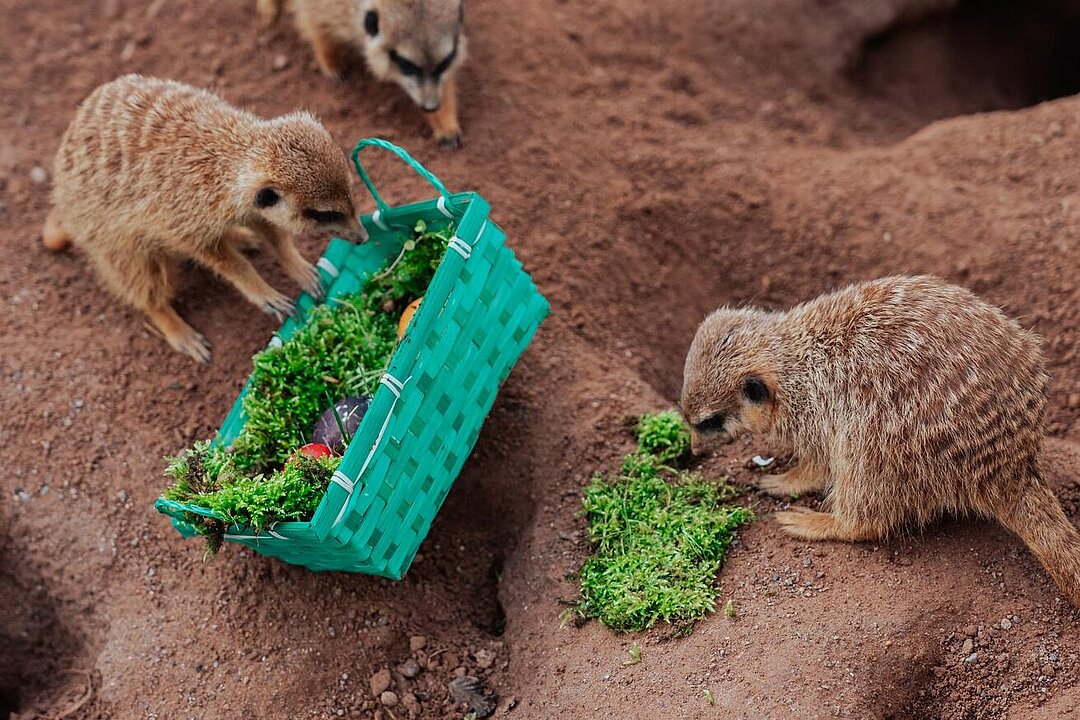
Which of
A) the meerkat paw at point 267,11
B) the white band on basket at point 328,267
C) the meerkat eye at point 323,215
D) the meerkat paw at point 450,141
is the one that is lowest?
the white band on basket at point 328,267

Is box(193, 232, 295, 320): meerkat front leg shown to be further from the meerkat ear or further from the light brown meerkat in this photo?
the meerkat ear

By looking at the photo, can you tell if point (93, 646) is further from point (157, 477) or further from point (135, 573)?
point (157, 477)

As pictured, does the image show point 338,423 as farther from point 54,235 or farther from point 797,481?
point 54,235

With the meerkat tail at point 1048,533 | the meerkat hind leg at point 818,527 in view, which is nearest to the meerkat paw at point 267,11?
the meerkat hind leg at point 818,527

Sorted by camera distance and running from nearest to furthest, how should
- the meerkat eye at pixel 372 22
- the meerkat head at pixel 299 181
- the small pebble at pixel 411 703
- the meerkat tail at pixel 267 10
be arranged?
the small pebble at pixel 411 703 < the meerkat head at pixel 299 181 < the meerkat eye at pixel 372 22 < the meerkat tail at pixel 267 10

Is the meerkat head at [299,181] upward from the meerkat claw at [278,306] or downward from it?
upward

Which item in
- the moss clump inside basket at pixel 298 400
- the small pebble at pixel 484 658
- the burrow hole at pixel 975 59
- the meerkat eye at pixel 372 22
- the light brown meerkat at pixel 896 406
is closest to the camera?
the moss clump inside basket at pixel 298 400

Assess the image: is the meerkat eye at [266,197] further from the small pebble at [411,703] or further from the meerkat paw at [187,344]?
the small pebble at [411,703]

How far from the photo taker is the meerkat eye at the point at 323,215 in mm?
3717

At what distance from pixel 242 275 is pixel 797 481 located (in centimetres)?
240

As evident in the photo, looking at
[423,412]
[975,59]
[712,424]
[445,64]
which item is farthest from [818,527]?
[975,59]

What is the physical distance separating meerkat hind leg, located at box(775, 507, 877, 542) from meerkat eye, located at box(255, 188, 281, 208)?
2268mm

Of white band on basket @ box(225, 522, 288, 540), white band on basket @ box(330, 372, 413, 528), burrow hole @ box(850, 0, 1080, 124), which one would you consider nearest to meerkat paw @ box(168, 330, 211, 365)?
white band on basket @ box(225, 522, 288, 540)

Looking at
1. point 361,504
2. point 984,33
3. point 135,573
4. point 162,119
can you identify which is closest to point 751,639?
point 361,504
